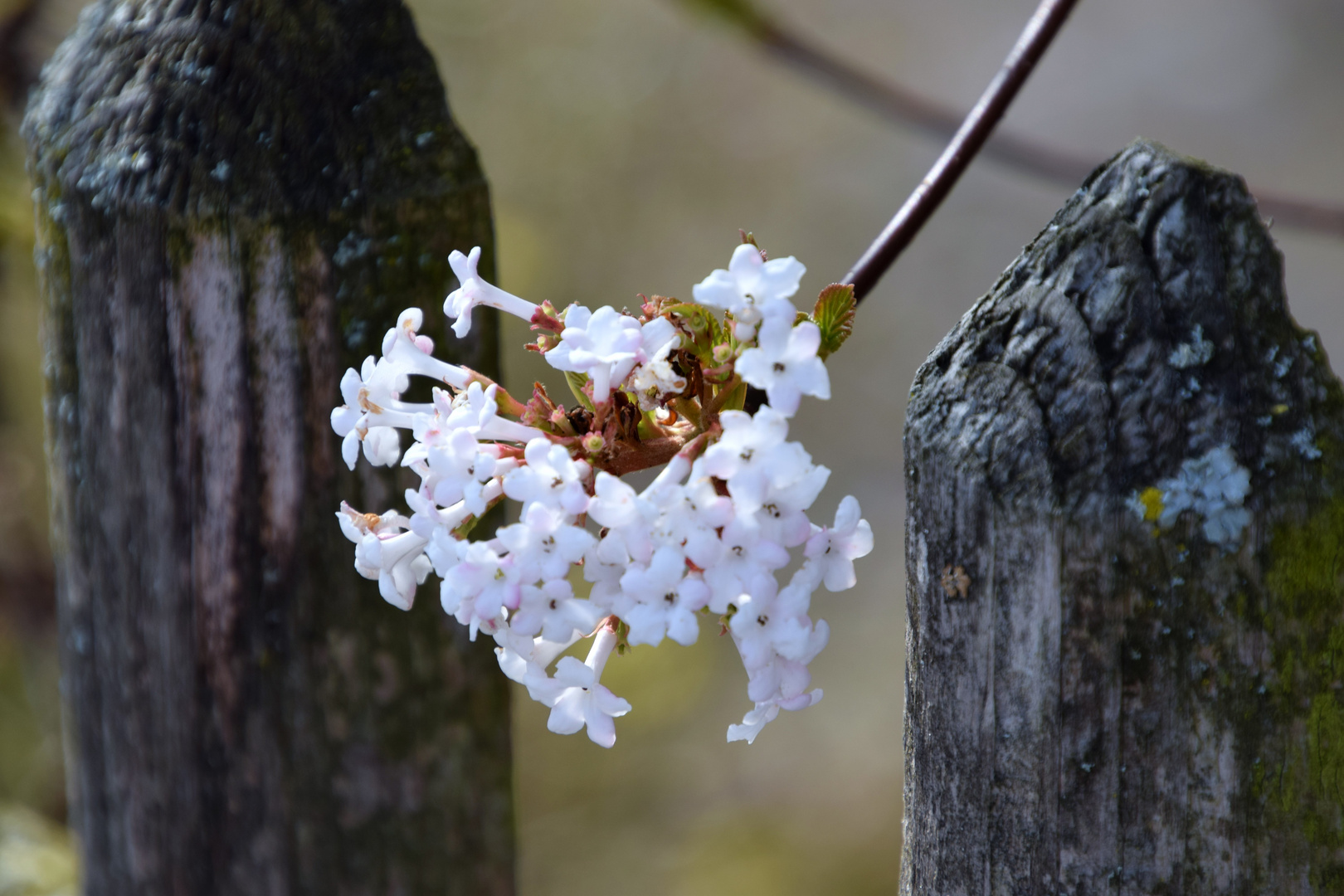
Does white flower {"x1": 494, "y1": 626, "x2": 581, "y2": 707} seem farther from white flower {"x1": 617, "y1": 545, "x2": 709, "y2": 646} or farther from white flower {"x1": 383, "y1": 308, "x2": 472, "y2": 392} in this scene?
white flower {"x1": 383, "y1": 308, "x2": 472, "y2": 392}

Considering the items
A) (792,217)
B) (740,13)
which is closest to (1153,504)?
(740,13)

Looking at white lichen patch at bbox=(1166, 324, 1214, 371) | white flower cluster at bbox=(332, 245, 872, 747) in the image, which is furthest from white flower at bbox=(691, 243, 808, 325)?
white lichen patch at bbox=(1166, 324, 1214, 371)

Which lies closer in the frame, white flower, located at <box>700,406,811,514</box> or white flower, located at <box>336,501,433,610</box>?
white flower, located at <box>700,406,811,514</box>

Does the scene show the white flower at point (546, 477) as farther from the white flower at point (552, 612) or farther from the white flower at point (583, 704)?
the white flower at point (583, 704)

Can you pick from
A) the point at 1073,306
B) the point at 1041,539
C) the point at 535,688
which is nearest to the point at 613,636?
the point at 535,688

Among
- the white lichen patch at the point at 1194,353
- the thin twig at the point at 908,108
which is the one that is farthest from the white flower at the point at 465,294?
the thin twig at the point at 908,108

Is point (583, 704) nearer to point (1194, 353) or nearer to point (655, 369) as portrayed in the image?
point (655, 369)

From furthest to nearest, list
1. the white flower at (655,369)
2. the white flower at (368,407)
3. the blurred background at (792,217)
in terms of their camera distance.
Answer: the blurred background at (792,217), the white flower at (368,407), the white flower at (655,369)
